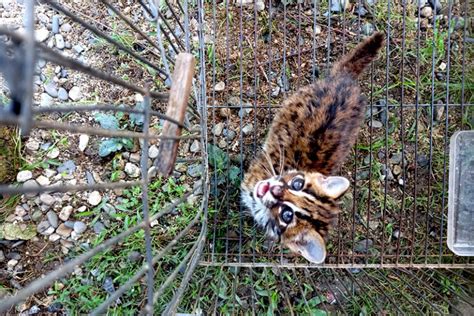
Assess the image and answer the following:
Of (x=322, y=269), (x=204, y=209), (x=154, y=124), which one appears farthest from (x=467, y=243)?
(x=154, y=124)

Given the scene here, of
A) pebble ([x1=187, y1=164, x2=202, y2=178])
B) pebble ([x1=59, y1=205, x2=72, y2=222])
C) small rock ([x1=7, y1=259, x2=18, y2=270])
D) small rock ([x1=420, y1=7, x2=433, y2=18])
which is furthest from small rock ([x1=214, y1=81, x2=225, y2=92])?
small rock ([x1=7, y1=259, x2=18, y2=270])

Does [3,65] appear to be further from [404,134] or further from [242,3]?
[404,134]

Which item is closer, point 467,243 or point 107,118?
point 467,243

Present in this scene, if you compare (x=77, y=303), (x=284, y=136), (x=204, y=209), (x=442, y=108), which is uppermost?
(x=442, y=108)

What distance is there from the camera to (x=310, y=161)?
8.11 ft

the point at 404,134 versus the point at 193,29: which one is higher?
the point at 193,29

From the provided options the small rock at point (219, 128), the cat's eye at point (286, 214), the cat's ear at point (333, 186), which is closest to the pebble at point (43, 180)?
the small rock at point (219, 128)

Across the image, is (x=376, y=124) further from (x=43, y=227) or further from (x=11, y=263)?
(x=11, y=263)

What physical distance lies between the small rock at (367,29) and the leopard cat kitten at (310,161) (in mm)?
641

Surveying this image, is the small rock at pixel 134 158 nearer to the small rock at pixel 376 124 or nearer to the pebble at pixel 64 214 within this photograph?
the pebble at pixel 64 214

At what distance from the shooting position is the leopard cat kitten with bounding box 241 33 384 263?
2.35 m

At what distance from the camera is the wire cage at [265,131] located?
288 cm

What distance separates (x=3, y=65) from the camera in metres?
0.75

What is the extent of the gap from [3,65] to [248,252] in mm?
2360
